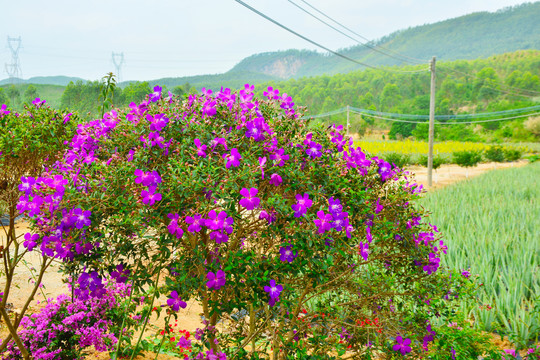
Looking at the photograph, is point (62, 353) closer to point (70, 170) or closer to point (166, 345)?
point (166, 345)

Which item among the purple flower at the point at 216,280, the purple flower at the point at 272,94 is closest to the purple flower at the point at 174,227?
the purple flower at the point at 216,280

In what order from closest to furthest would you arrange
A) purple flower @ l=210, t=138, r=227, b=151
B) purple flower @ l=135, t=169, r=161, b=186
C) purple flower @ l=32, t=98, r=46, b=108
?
purple flower @ l=135, t=169, r=161, b=186 < purple flower @ l=210, t=138, r=227, b=151 < purple flower @ l=32, t=98, r=46, b=108

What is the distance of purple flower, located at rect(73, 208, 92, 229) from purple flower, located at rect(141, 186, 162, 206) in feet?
0.77

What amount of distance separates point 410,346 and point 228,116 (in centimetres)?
187

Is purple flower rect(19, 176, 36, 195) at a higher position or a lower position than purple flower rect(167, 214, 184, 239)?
higher

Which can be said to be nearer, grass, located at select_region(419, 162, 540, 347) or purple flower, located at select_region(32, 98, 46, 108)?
grass, located at select_region(419, 162, 540, 347)

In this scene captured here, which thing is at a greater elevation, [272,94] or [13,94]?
[13,94]

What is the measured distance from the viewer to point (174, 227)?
1672 millimetres

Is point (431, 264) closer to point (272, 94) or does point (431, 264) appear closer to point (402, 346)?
point (402, 346)

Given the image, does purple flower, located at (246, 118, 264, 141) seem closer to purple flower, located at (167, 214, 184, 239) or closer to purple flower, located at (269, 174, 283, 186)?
purple flower, located at (269, 174, 283, 186)

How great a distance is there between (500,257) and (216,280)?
14.4 ft

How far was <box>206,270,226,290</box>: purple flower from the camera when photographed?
1770 millimetres

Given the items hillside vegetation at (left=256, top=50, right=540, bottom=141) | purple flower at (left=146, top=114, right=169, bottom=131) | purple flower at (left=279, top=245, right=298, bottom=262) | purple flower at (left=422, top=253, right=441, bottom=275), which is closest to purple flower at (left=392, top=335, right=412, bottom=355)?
purple flower at (left=422, top=253, right=441, bottom=275)

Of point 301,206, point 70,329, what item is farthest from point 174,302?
point 70,329
